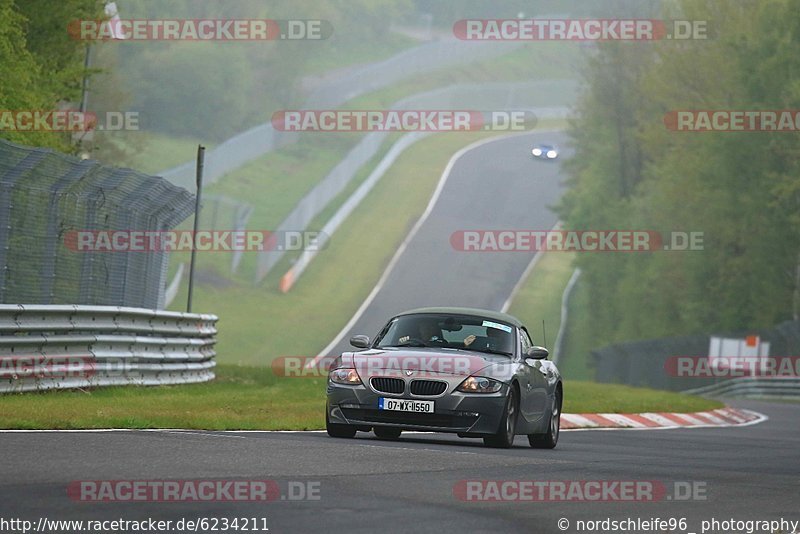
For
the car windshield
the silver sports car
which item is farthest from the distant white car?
the silver sports car

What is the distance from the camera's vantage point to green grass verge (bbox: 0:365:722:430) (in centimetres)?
1611

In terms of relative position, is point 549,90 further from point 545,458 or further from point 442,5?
point 545,458

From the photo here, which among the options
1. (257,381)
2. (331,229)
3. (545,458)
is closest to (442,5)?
(331,229)

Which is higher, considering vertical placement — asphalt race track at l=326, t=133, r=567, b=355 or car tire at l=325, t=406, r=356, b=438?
asphalt race track at l=326, t=133, r=567, b=355

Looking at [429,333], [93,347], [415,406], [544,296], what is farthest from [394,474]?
[544,296]

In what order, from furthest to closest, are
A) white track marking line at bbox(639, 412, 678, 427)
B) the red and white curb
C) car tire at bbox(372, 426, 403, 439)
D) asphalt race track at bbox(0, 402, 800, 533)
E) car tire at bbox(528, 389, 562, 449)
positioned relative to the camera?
white track marking line at bbox(639, 412, 678, 427), the red and white curb, car tire at bbox(528, 389, 562, 449), car tire at bbox(372, 426, 403, 439), asphalt race track at bbox(0, 402, 800, 533)

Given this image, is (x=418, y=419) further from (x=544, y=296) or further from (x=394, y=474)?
(x=544, y=296)

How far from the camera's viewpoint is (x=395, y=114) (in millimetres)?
103875

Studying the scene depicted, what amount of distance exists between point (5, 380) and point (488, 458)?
22.5 feet

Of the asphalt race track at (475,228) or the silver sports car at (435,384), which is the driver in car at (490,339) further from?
the asphalt race track at (475,228)

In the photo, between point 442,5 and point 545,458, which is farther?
point 442,5

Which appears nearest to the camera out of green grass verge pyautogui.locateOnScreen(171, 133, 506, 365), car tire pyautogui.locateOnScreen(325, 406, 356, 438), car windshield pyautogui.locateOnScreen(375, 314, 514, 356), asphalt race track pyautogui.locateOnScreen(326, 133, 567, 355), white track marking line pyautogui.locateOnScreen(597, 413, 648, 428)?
car tire pyautogui.locateOnScreen(325, 406, 356, 438)

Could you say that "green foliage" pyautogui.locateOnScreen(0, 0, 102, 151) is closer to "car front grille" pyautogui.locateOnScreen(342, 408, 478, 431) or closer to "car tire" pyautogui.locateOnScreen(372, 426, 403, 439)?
"car tire" pyautogui.locateOnScreen(372, 426, 403, 439)

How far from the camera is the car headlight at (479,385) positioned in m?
15.9
